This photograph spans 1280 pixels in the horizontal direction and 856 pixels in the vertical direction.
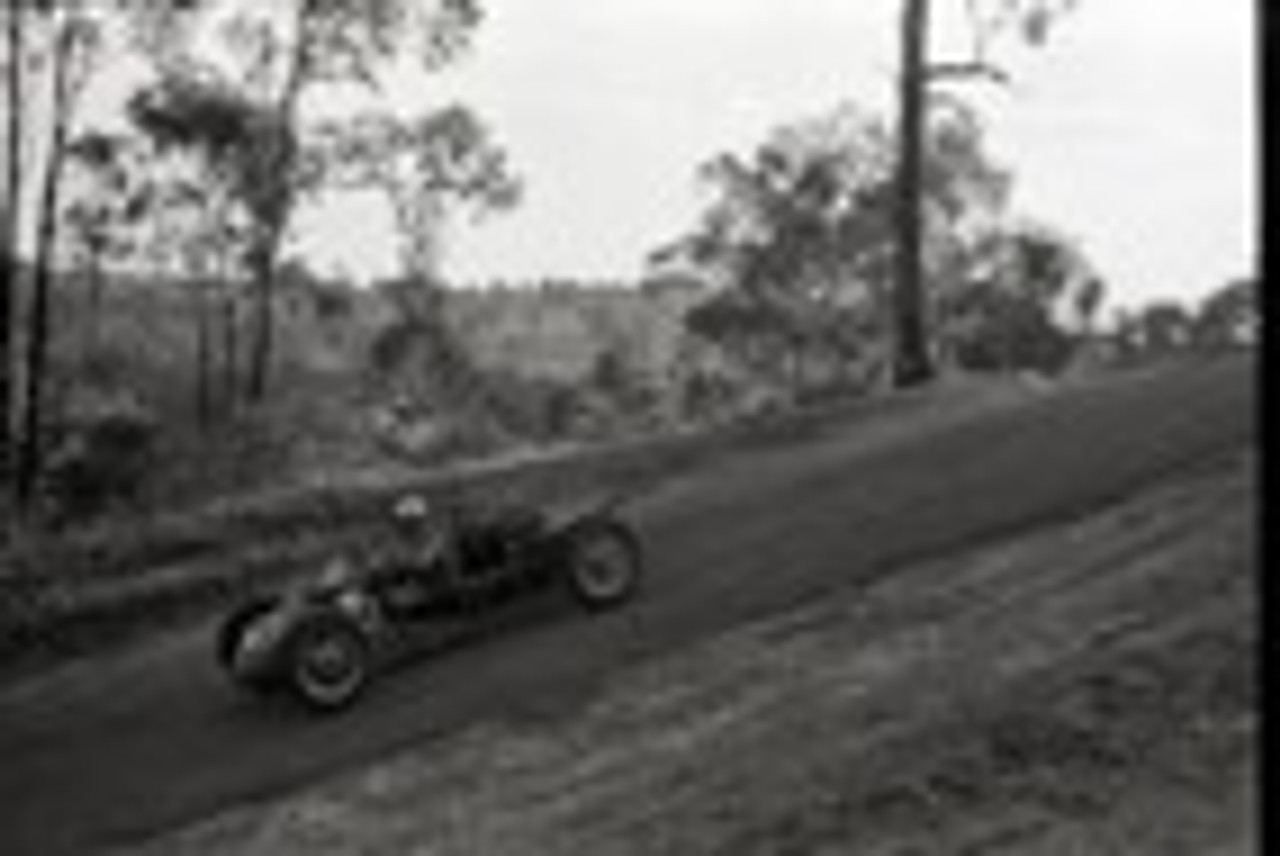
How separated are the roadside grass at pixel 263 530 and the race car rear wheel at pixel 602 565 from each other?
408 centimetres

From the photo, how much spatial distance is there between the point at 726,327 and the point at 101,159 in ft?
66.4

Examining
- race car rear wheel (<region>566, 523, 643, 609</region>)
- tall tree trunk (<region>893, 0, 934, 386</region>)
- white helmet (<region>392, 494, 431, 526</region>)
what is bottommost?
race car rear wheel (<region>566, 523, 643, 609</region>)

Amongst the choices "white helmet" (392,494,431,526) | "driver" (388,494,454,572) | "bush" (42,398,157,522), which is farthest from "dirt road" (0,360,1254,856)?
"bush" (42,398,157,522)

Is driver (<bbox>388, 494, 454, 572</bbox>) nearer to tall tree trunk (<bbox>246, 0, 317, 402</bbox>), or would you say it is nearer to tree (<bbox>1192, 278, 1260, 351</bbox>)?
tall tree trunk (<bbox>246, 0, 317, 402</bbox>)

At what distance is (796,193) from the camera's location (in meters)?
57.4

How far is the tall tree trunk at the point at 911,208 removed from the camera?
31.9m

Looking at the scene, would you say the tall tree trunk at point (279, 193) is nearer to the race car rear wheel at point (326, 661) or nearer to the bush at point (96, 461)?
the bush at point (96, 461)

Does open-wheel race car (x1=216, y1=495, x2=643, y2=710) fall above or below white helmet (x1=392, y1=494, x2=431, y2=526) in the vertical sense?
below

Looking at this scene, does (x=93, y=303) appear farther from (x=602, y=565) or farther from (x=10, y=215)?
(x=602, y=565)

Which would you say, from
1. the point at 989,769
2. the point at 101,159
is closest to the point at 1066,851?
the point at 989,769

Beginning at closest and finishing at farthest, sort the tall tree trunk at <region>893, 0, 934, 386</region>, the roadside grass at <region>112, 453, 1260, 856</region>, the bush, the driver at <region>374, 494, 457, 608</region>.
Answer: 1. the roadside grass at <region>112, 453, 1260, 856</region>
2. the driver at <region>374, 494, 457, 608</region>
3. the tall tree trunk at <region>893, 0, 934, 386</region>
4. the bush

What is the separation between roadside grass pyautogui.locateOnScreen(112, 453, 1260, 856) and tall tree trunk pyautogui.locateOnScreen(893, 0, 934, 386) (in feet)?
52.9

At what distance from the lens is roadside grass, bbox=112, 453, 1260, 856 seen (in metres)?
10.5

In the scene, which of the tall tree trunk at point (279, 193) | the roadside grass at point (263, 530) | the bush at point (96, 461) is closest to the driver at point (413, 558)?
the roadside grass at point (263, 530)
